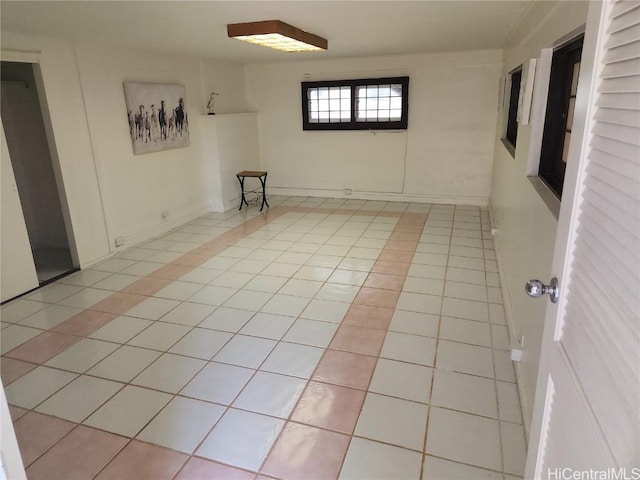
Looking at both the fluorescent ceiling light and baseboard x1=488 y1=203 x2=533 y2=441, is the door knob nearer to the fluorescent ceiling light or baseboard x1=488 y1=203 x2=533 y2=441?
baseboard x1=488 y1=203 x2=533 y2=441

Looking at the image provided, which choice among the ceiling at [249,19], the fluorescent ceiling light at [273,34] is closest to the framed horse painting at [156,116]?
the ceiling at [249,19]

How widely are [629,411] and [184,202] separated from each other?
5.45 m

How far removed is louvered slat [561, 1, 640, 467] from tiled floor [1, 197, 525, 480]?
3.60ft

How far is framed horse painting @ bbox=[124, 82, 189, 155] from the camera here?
454cm

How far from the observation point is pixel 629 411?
720mm

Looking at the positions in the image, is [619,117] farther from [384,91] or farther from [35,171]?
[384,91]

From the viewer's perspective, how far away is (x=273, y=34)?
11.0ft

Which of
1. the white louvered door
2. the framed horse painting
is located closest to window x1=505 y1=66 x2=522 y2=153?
the white louvered door

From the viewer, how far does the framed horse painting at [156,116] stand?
179 inches

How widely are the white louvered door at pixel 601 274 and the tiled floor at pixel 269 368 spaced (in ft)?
3.02

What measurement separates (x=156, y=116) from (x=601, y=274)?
4.97 meters

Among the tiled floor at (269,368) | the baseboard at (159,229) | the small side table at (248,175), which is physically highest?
the small side table at (248,175)

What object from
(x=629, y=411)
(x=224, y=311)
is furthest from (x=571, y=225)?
(x=224, y=311)

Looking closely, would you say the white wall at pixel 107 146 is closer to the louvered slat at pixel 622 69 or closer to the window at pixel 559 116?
the window at pixel 559 116
